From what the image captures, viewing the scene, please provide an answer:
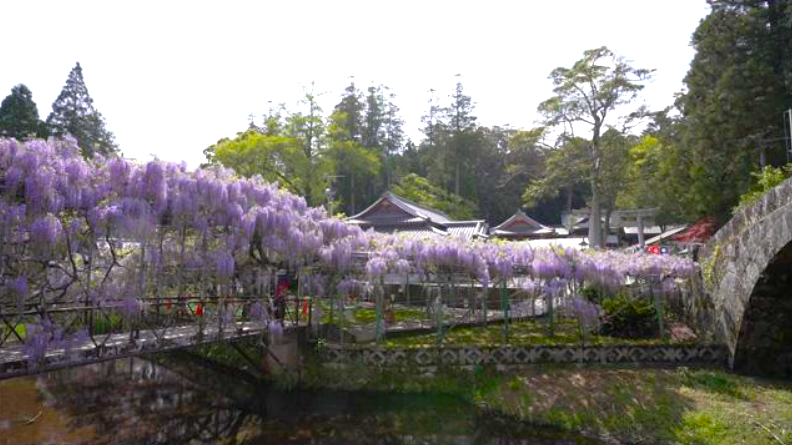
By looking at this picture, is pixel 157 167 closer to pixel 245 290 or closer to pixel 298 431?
pixel 245 290

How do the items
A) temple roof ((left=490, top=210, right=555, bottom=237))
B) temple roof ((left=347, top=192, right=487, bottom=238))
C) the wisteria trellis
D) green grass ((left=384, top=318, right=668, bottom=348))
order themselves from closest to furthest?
the wisteria trellis
green grass ((left=384, top=318, right=668, bottom=348))
temple roof ((left=347, top=192, right=487, bottom=238))
temple roof ((left=490, top=210, right=555, bottom=237))

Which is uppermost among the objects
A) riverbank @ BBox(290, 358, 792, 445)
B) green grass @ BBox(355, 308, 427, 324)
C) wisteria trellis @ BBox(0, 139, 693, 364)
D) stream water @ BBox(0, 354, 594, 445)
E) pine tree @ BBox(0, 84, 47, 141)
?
pine tree @ BBox(0, 84, 47, 141)

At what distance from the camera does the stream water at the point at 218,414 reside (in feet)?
25.4

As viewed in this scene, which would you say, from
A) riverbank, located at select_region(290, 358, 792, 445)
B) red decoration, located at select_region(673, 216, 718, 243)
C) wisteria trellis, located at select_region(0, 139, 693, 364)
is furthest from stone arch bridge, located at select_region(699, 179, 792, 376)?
red decoration, located at select_region(673, 216, 718, 243)

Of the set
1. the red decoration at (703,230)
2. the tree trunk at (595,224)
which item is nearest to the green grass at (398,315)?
the red decoration at (703,230)

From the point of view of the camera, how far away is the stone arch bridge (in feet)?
25.2

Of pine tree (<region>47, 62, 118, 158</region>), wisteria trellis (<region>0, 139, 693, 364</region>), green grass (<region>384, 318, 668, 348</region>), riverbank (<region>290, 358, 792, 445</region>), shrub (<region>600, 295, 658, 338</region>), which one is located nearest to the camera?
wisteria trellis (<region>0, 139, 693, 364</region>)

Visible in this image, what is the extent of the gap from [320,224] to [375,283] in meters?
1.58

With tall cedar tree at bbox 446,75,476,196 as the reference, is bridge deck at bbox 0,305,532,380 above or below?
below

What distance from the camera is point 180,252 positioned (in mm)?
8438

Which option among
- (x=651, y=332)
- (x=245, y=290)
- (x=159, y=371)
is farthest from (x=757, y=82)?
(x=159, y=371)

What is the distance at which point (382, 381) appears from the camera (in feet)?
32.0

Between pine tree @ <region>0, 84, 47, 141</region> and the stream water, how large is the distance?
18.8m

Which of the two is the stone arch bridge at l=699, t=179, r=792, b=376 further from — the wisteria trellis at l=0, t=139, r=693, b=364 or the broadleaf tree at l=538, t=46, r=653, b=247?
the broadleaf tree at l=538, t=46, r=653, b=247
